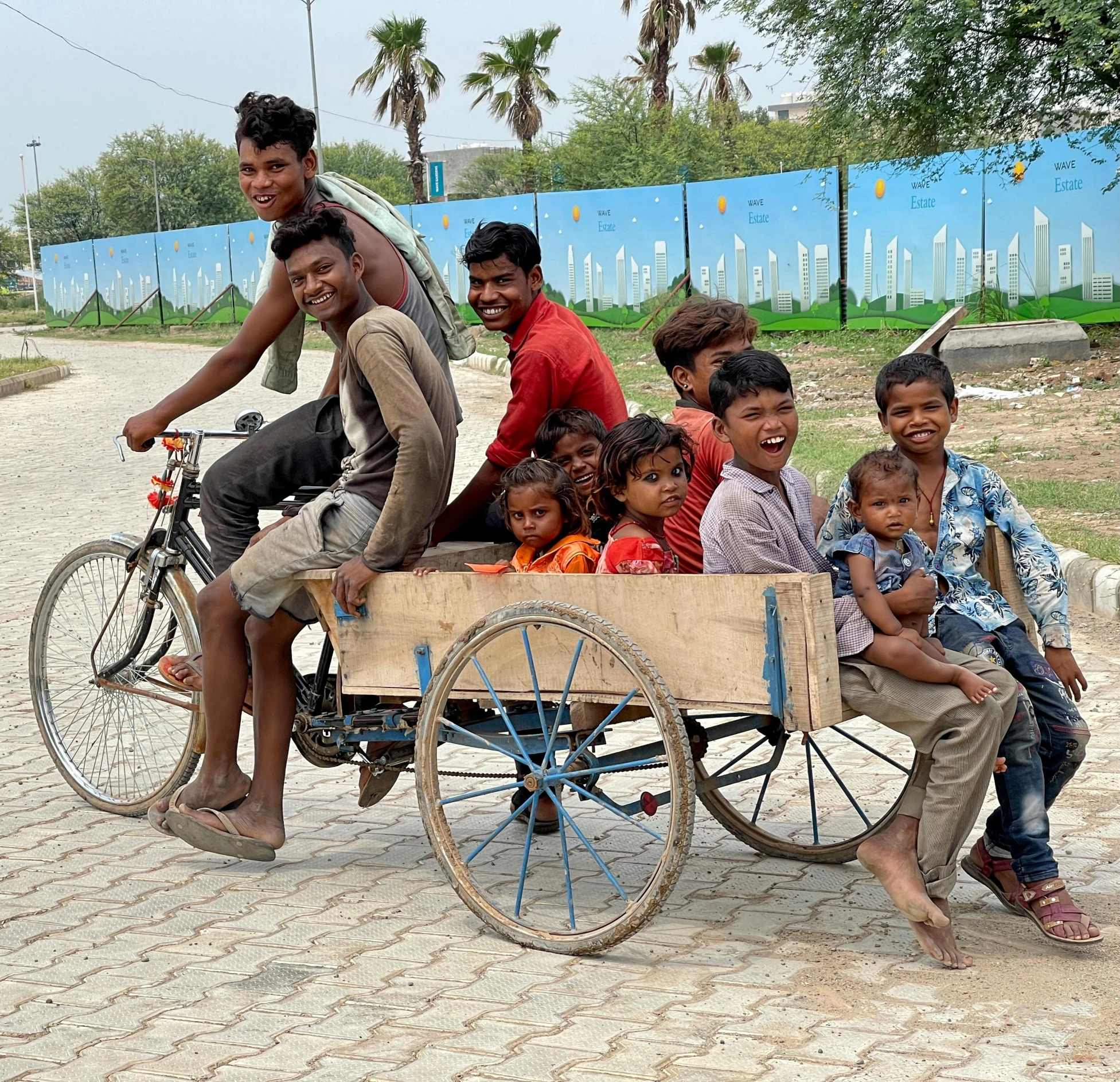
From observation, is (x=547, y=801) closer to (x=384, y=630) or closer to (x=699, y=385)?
(x=384, y=630)

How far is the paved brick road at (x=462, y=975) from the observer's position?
2.91 m

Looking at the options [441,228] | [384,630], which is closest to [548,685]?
[384,630]

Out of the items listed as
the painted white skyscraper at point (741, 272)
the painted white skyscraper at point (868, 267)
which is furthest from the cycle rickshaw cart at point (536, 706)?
the painted white skyscraper at point (741, 272)

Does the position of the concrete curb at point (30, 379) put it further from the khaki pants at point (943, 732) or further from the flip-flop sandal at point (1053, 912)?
the flip-flop sandal at point (1053, 912)

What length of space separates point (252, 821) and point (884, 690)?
194 cm

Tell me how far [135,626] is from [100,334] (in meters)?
39.5

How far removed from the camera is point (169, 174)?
6819 cm

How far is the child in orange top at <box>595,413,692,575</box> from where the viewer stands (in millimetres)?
3555

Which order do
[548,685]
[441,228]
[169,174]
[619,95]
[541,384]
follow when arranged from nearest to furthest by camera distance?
[548,685]
[541,384]
[441,228]
[619,95]
[169,174]

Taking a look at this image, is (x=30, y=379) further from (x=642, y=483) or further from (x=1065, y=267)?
(x=642, y=483)

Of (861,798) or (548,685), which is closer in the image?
(548,685)

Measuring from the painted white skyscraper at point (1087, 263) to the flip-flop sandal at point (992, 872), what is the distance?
1699cm

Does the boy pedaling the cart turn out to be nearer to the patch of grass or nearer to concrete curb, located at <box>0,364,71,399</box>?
concrete curb, located at <box>0,364,71,399</box>

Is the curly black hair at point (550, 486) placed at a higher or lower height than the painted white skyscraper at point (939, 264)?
lower
